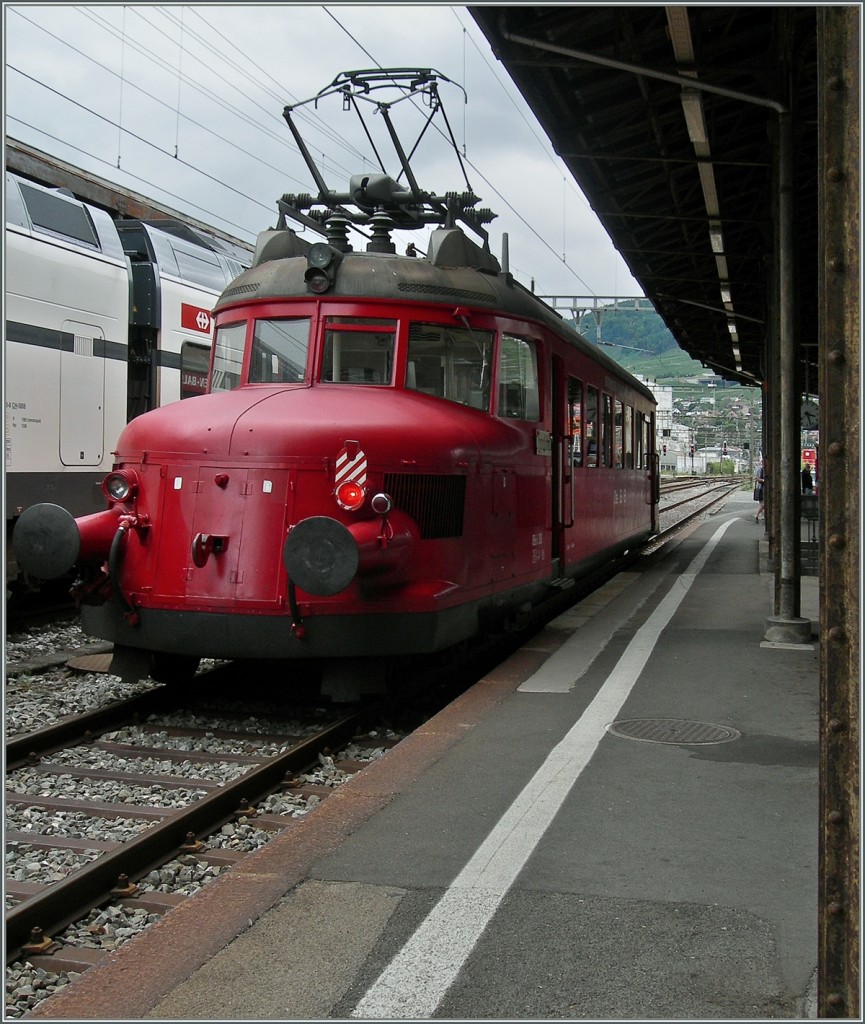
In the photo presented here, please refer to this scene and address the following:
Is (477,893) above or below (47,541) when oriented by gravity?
below

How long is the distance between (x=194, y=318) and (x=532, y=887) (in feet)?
37.0

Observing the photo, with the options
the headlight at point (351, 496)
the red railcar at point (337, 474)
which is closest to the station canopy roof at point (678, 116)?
the red railcar at point (337, 474)

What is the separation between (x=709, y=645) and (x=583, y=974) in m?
6.48

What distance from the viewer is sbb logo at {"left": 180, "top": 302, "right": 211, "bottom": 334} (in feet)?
45.5

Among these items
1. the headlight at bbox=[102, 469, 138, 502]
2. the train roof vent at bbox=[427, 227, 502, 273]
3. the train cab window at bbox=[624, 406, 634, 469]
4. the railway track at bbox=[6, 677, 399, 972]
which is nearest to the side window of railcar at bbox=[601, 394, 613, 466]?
the train cab window at bbox=[624, 406, 634, 469]

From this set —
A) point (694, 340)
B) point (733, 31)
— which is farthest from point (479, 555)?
point (694, 340)

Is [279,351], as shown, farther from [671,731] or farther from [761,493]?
[761,493]

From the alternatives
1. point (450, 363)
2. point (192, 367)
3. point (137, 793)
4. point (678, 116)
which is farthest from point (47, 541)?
point (678, 116)

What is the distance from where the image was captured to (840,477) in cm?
262

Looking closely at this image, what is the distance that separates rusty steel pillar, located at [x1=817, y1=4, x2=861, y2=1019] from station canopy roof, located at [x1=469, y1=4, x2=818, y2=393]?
270 inches

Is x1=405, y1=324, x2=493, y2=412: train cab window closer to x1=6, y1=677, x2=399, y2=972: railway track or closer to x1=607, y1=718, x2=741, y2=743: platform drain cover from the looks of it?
x1=6, y1=677, x2=399, y2=972: railway track

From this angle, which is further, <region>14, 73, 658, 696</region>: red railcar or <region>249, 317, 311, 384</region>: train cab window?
<region>249, 317, 311, 384</region>: train cab window

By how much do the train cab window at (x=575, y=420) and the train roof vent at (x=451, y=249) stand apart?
276 cm

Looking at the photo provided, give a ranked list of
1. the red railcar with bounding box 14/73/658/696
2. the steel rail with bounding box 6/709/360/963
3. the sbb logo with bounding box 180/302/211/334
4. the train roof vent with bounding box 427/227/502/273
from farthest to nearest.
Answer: the sbb logo with bounding box 180/302/211/334 < the train roof vent with bounding box 427/227/502/273 < the red railcar with bounding box 14/73/658/696 < the steel rail with bounding box 6/709/360/963
